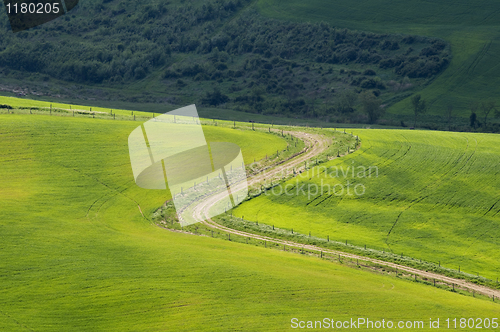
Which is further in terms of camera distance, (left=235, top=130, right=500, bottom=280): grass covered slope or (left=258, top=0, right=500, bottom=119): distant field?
(left=258, top=0, right=500, bottom=119): distant field

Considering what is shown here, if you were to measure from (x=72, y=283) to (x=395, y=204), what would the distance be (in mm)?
37791

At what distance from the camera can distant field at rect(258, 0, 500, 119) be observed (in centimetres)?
13062

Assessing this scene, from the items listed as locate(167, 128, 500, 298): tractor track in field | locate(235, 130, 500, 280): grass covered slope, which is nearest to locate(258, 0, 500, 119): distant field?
locate(235, 130, 500, 280): grass covered slope

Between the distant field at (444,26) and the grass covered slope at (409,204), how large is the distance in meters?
58.4

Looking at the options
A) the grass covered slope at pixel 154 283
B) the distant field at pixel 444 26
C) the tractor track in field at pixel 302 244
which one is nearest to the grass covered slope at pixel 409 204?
the tractor track in field at pixel 302 244

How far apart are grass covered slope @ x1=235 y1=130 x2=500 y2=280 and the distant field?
5836 centimetres

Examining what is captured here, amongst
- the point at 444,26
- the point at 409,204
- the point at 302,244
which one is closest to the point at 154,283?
the point at 302,244

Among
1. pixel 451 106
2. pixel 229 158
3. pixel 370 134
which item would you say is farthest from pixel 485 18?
pixel 229 158

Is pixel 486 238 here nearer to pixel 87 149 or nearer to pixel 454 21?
pixel 87 149

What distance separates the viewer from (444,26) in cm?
15912

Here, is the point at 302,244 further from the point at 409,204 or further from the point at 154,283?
the point at 154,283

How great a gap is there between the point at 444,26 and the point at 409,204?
120796 millimetres

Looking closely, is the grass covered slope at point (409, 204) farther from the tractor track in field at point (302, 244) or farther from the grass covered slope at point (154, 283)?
the grass covered slope at point (154, 283)

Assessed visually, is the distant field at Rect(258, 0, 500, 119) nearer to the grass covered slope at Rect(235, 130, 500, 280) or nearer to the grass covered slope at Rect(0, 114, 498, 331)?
the grass covered slope at Rect(235, 130, 500, 280)
